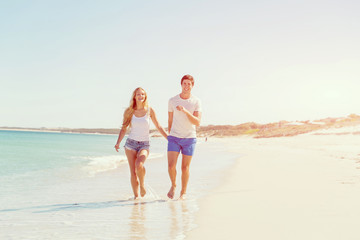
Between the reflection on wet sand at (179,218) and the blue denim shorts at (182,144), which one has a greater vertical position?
the blue denim shorts at (182,144)

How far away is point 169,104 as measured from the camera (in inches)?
229

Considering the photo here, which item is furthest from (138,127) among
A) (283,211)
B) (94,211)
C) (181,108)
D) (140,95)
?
(283,211)

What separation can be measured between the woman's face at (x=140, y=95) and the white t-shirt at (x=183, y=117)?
51 cm

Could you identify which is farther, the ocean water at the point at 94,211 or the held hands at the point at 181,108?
the held hands at the point at 181,108

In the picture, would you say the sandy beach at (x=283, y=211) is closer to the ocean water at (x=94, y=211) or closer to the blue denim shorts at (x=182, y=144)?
the ocean water at (x=94, y=211)

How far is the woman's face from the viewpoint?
5898 mm

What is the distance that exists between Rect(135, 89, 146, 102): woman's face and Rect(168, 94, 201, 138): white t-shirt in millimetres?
506

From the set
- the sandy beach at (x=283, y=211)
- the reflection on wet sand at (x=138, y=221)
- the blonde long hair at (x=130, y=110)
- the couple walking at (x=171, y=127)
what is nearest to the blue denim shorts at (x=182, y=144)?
the couple walking at (x=171, y=127)

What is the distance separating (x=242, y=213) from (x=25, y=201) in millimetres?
3922

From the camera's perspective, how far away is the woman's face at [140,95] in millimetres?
5898

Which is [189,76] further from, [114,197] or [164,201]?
[114,197]

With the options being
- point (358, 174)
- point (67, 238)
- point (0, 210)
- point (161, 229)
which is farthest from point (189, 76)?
point (358, 174)

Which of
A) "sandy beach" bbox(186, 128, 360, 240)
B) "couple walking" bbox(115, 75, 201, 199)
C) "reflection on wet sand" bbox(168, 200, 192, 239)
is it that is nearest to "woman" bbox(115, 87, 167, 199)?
"couple walking" bbox(115, 75, 201, 199)

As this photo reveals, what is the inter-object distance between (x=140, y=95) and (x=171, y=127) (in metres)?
0.74
